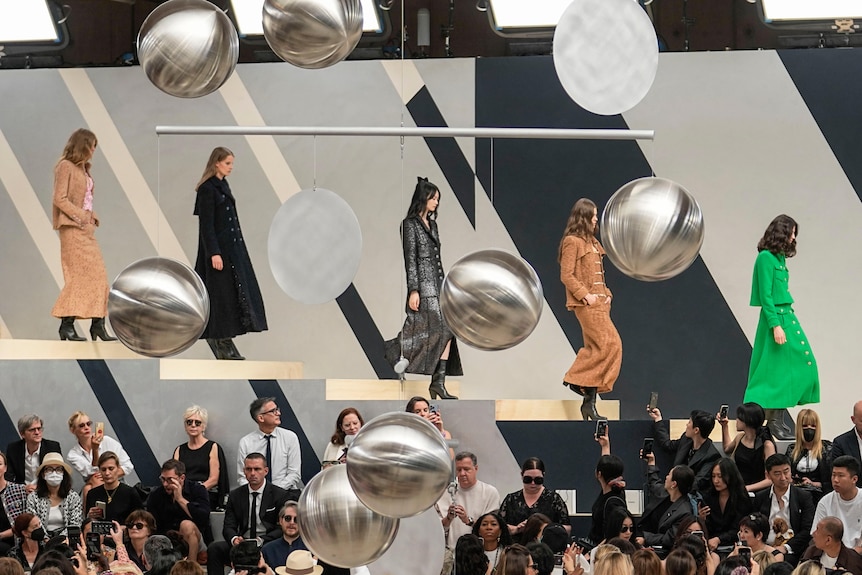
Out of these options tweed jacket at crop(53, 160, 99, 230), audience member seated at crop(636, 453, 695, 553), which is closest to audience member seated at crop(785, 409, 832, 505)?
audience member seated at crop(636, 453, 695, 553)

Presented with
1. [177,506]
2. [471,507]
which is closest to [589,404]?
[471,507]

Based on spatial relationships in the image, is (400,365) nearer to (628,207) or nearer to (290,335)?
(628,207)

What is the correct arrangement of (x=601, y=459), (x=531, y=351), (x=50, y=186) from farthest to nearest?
(x=50, y=186)
(x=531, y=351)
(x=601, y=459)

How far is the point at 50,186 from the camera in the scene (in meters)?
10.8

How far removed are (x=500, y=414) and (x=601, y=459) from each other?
1.07m

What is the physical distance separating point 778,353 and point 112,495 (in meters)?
3.80

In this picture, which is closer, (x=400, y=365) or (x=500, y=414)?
(x=400, y=365)

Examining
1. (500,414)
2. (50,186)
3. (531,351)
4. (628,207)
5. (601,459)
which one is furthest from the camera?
(50,186)

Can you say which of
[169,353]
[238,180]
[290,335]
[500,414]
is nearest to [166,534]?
[500,414]

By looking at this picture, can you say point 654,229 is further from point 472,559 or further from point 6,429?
point 6,429

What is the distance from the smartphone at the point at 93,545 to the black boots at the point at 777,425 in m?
3.66

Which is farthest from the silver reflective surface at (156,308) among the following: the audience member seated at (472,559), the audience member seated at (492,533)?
the audience member seated at (492,533)

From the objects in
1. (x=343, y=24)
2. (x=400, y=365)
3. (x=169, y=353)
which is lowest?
(x=400, y=365)

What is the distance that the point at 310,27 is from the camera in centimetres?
345
